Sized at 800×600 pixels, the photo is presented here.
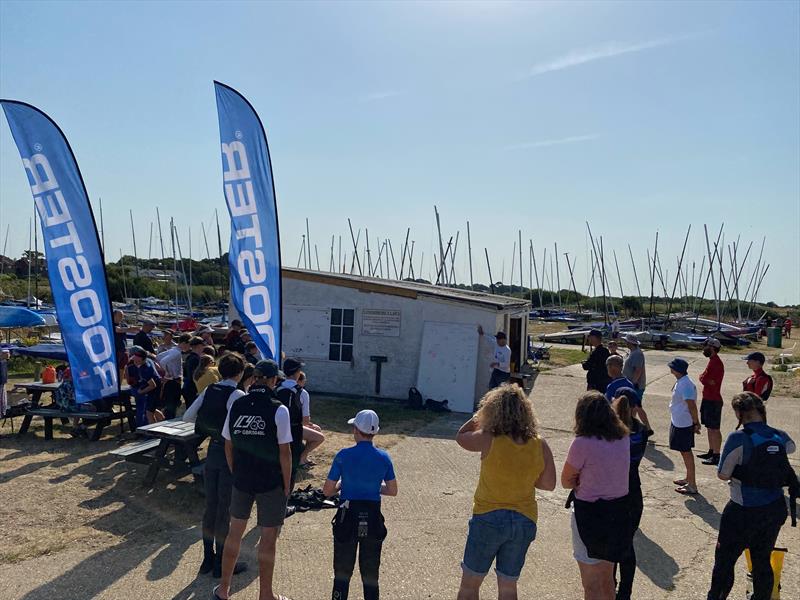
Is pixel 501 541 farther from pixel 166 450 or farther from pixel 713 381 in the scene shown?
pixel 713 381

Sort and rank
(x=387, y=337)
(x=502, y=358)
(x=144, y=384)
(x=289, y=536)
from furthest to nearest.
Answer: (x=387, y=337), (x=502, y=358), (x=144, y=384), (x=289, y=536)

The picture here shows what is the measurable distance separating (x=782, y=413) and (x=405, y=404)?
7921 mm

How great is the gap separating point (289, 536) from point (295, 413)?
1.17 meters

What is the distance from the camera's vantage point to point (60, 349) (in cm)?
1653

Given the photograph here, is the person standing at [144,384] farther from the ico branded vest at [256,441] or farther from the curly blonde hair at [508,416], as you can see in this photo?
the curly blonde hair at [508,416]

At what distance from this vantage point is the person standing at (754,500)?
4047 millimetres

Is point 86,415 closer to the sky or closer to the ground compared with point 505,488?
closer to the ground

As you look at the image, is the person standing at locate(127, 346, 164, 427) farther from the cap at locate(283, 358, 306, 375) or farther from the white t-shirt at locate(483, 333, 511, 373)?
the white t-shirt at locate(483, 333, 511, 373)

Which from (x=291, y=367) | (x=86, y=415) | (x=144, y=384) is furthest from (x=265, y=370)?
(x=86, y=415)

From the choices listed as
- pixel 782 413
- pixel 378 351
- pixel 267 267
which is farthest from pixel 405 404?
pixel 782 413

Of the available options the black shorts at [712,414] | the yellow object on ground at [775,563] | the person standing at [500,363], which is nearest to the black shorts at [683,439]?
the black shorts at [712,414]

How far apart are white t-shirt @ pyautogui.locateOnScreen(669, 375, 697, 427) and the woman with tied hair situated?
396cm

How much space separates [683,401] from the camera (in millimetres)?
7328

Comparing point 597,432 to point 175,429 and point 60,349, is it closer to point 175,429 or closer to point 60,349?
point 175,429
